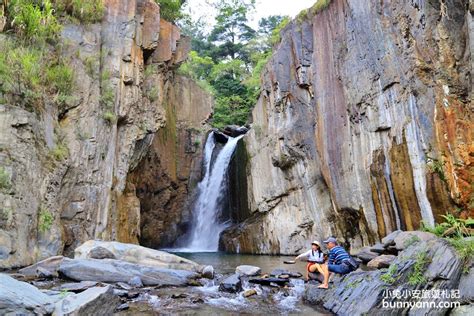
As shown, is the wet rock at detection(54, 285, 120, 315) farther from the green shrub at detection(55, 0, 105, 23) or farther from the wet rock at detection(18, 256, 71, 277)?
the green shrub at detection(55, 0, 105, 23)

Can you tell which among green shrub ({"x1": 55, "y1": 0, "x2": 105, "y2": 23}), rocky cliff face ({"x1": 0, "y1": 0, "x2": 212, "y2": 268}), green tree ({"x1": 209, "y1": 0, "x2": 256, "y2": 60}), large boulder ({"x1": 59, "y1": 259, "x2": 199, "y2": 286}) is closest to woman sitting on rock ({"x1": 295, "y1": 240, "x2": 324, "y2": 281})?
large boulder ({"x1": 59, "y1": 259, "x2": 199, "y2": 286})

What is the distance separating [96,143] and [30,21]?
535cm

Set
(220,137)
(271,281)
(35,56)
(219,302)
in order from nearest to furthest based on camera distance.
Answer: (219,302) < (271,281) < (35,56) < (220,137)

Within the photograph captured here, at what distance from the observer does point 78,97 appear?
637 inches

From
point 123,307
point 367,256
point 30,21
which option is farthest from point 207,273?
point 30,21

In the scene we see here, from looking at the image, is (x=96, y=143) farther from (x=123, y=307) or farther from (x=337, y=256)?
(x=337, y=256)

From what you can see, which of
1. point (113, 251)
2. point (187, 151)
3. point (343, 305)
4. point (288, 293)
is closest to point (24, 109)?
point (113, 251)

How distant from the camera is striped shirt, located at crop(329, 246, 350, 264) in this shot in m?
8.67

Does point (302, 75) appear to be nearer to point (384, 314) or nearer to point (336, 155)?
point (336, 155)

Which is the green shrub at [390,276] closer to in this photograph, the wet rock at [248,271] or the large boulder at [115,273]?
the large boulder at [115,273]

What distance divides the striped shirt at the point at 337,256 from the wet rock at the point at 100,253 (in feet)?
21.1

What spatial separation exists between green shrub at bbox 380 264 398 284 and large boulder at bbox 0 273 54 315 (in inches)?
204

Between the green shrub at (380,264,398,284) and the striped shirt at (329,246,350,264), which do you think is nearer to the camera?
the green shrub at (380,264,398,284)

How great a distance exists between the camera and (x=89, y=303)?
18.1ft
